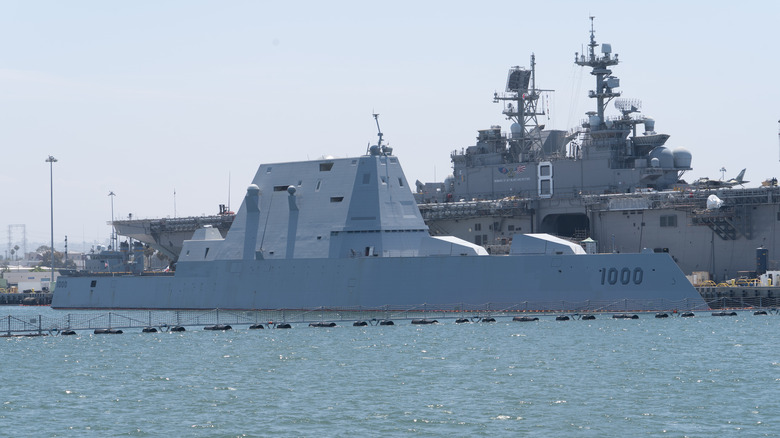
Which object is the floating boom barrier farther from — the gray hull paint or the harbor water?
the harbor water

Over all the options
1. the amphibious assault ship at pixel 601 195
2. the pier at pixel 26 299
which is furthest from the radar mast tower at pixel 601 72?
the pier at pixel 26 299

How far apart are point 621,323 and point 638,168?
18768 millimetres

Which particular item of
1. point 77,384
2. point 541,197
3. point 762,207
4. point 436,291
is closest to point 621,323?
point 436,291

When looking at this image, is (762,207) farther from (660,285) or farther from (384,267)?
(384,267)

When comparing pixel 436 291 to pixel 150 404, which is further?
pixel 436 291

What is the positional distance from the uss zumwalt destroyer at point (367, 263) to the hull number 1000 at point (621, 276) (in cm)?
4

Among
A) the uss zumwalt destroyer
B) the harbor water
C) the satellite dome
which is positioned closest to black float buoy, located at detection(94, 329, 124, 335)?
the harbor water

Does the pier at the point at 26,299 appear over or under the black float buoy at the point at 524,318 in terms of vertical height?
under

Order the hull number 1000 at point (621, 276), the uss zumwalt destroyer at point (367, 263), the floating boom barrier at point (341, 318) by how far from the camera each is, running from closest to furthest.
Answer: the floating boom barrier at point (341, 318), the hull number 1000 at point (621, 276), the uss zumwalt destroyer at point (367, 263)

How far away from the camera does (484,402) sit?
2534 centimetres

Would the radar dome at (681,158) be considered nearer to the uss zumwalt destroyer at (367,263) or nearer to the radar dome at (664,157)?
the radar dome at (664,157)

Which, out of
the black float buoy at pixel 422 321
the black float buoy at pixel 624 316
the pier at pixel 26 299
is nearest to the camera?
the black float buoy at pixel 624 316

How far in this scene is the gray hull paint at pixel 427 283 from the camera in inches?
1813

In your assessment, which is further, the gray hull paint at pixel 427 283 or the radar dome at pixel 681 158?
the radar dome at pixel 681 158
